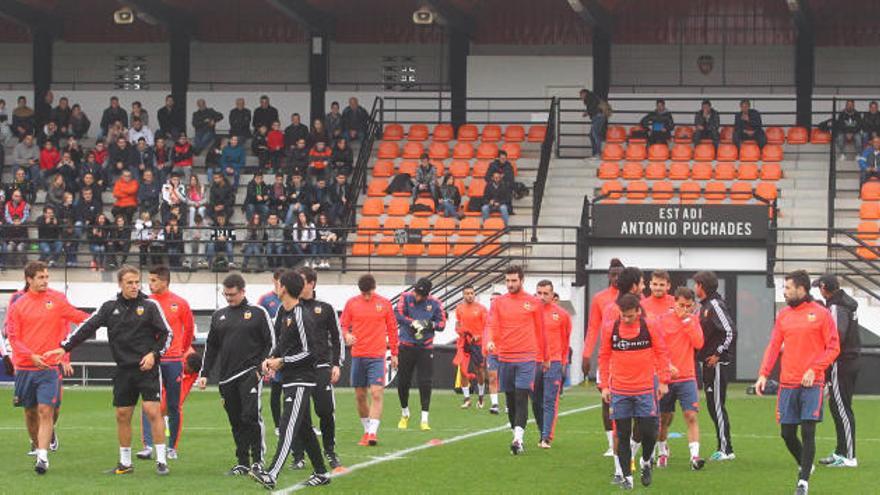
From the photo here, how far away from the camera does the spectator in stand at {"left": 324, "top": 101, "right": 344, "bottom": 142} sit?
39.9 m

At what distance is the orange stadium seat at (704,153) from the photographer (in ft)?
126

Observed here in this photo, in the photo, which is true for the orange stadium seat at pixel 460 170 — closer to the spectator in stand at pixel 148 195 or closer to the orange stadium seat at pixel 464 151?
the orange stadium seat at pixel 464 151

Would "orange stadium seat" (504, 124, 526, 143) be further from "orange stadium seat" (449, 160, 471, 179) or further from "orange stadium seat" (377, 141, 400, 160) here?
"orange stadium seat" (377, 141, 400, 160)

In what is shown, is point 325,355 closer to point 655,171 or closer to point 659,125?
point 655,171

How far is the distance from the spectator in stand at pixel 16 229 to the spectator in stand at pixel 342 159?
22.1 ft

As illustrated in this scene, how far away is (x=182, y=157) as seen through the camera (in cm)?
3944

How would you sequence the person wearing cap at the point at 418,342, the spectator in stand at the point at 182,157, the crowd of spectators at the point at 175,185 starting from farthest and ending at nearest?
the spectator in stand at the point at 182,157, the crowd of spectators at the point at 175,185, the person wearing cap at the point at 418,342

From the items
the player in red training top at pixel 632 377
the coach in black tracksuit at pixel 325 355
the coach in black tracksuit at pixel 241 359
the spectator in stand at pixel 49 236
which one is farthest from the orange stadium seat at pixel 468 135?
the player in red training top at pixel 632 377

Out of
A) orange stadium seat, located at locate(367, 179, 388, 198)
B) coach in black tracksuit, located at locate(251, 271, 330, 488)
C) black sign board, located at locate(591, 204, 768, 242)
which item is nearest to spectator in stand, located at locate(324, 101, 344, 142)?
orange stadium seat, located at locate(367, 179, 388, 198)

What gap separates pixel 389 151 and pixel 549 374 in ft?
70.1

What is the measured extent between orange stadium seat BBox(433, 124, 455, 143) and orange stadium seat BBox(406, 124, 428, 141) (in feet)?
0.78

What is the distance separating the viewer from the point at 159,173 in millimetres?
38656

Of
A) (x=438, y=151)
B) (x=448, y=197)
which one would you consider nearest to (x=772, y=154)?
(x=448, y=197)

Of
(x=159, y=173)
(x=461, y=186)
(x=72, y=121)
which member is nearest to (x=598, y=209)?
(x=461, y=186)
